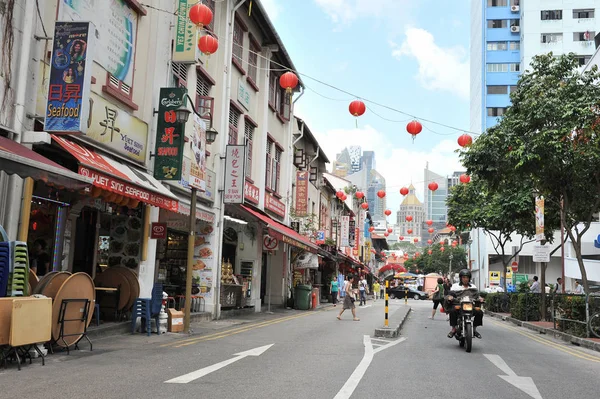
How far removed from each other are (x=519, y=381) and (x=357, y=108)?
343 inches

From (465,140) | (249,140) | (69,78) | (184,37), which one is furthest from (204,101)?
(465,140)

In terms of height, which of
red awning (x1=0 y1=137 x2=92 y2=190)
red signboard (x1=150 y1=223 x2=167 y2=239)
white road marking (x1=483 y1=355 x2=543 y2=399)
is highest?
red awning (x1=0 y1=137 x2=92 y2=190)

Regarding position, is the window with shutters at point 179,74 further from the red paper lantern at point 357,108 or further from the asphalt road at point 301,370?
the asphalt road at point 301,370

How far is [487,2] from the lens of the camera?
217 ft

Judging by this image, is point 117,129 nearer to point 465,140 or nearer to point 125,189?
point 125,189

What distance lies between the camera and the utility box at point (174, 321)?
12.9m

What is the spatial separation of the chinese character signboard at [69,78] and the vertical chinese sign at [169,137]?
12.9 ft

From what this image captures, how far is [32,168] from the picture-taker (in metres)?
7.92

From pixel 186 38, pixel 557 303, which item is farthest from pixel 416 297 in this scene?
pixel 186 38

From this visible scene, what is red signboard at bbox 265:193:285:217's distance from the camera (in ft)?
77.2

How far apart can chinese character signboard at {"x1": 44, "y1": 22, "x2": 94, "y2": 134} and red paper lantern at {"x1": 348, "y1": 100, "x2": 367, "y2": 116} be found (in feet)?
23.3

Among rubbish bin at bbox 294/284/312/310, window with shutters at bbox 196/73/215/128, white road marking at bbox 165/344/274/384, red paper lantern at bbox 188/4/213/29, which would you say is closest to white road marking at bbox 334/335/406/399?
white road marking at bbox 165/344/274/384

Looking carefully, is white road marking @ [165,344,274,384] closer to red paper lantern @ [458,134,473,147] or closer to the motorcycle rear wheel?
the motorcycle rear wheel

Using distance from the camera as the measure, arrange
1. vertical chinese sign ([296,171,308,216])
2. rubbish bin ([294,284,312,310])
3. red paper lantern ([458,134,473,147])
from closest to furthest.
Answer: red paper lantern ([458,134,473,147]) → rubbish bin ([294,284,312,310]) → vertical chinese sign ([296,171,308,216])
